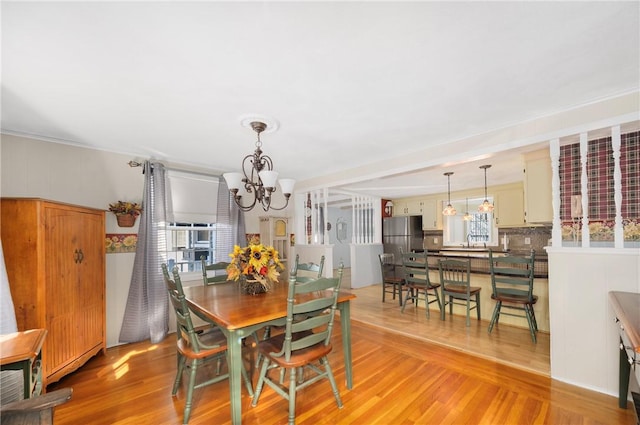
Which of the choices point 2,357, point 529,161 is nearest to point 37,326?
point 2,357

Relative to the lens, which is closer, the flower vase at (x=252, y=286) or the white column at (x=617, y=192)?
the white column at (x=617, y=192)

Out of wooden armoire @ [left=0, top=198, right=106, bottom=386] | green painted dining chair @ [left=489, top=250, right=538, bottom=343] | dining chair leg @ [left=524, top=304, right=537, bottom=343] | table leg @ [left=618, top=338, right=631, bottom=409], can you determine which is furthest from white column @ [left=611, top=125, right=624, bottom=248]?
wooden armoire @ [left=0, top=198, right=106, bottom=386]

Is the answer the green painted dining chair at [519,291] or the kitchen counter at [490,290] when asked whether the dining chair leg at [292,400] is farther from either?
the kitchen counter at [490,290]

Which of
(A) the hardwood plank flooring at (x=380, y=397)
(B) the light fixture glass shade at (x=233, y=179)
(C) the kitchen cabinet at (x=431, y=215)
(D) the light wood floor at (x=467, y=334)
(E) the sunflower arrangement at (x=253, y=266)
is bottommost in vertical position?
(D) the light wood floor at (x=467, y=334)

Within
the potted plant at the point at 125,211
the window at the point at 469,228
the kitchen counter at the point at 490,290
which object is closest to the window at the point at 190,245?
the potted plant at the point at 125,211

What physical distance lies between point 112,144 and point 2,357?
234cm

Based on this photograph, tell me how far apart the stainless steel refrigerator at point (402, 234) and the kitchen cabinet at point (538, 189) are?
3.62 meters

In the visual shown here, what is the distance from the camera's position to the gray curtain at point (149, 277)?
3.20 meters

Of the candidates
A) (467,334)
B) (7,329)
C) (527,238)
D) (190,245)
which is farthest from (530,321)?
(7,329)

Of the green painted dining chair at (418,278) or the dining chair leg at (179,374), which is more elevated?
the green painted dining chair at (418,278)

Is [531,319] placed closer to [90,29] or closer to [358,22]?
[358,22]

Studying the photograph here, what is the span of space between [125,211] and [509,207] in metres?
6.84

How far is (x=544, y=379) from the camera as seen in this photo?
230 centimetres

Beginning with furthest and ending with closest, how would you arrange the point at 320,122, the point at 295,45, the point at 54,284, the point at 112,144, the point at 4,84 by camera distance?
the point at 112,144
the point at 320,122
the point at 54,284
the point at 4,84
the point at 295,45
